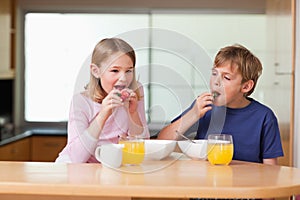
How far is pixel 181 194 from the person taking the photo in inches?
74.3

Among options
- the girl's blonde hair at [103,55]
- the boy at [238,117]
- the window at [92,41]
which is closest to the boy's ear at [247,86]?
the boy at [238,117]

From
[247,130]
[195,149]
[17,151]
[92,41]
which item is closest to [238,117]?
[247,130]

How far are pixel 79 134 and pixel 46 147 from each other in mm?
3391

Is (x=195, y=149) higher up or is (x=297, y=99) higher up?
(x=297, y=99)

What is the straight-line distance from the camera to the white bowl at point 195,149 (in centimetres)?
237

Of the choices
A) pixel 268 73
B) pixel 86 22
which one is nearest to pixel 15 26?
pixel 86 22

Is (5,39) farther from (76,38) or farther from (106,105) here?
(106,105)

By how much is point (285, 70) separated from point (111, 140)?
1.72 m

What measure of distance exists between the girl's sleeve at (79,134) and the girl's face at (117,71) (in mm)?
125

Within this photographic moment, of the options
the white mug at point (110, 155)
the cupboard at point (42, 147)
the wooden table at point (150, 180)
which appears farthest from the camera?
the cupboard at point (42, 147)

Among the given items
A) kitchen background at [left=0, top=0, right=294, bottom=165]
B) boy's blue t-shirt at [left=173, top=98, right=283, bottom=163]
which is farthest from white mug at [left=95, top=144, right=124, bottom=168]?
kitchen background at [left=0, top=0, right=294, bottom=165]

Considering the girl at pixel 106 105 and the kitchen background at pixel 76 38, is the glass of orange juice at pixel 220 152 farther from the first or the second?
the kitchen background at pixel 76 38

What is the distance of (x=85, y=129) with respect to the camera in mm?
2359

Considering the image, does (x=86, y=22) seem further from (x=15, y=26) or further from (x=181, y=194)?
(x=181, y=194)
